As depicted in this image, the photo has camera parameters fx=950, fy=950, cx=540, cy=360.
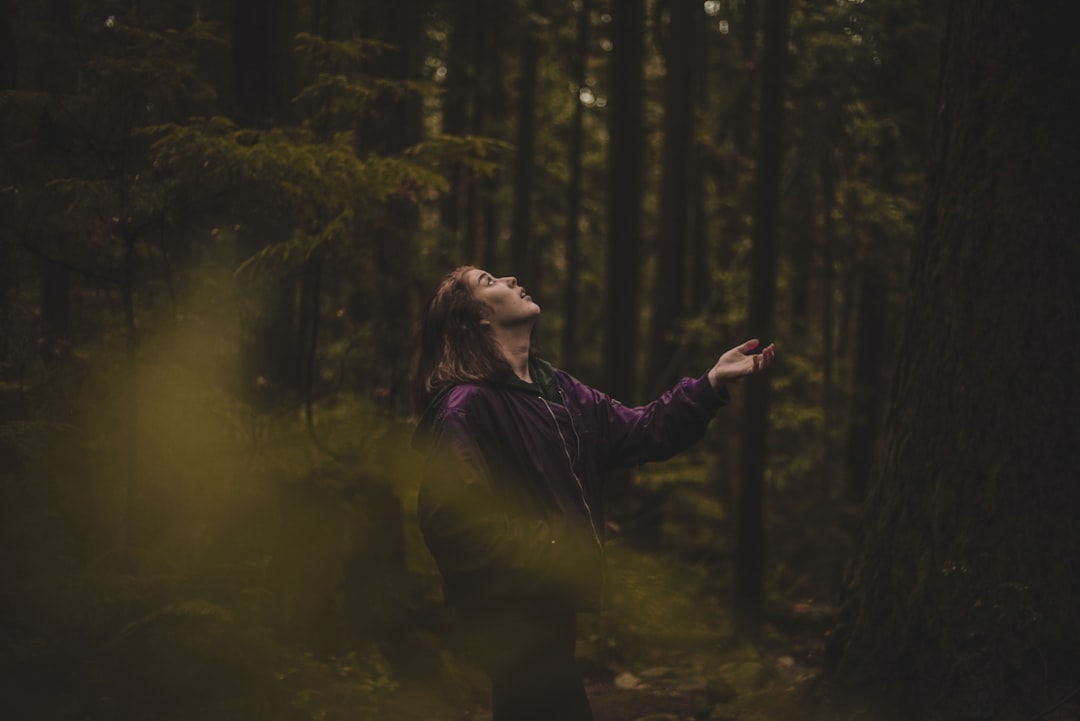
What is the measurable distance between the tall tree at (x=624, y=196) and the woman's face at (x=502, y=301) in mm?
9396

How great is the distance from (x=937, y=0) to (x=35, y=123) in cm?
937

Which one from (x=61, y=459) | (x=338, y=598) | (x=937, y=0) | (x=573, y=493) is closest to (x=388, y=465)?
(x=338, y=598)

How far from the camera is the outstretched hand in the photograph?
3875 mm

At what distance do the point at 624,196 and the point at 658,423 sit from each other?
9.39 metres

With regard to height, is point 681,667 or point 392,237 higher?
point 392,237

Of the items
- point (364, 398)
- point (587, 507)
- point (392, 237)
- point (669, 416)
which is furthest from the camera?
point (392, 237)

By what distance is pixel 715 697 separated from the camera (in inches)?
266

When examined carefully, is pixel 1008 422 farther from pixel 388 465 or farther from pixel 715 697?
pixel 388 465

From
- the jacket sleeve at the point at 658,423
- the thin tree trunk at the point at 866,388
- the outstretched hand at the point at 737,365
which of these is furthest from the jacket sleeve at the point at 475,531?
the thin tree trunk at the point at 866,388

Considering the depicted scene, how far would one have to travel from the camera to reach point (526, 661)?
3.31 metres

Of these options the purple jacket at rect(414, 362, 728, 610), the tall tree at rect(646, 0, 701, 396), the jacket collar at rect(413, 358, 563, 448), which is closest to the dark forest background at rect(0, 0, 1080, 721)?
the purple jacket at rect(414, 362, 728, 610)

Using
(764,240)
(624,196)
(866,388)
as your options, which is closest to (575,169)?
(624,196)

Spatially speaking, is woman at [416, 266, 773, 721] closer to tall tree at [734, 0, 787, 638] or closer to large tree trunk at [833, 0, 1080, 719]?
large tree trunk at [833, 0, 1080, 719]

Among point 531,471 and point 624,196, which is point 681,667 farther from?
point 624,196
